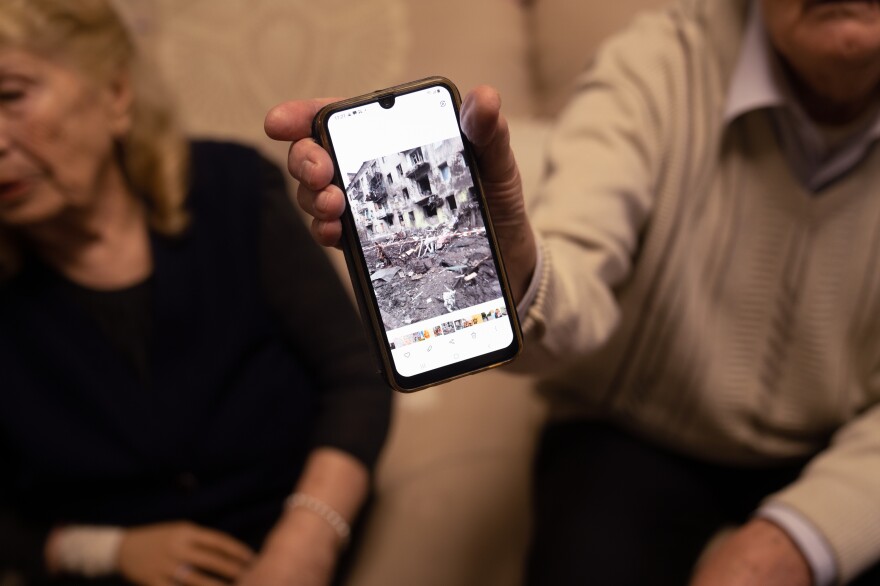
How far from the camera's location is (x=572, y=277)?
642mm

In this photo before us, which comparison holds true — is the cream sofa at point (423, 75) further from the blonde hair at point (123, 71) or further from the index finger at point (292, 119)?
the index finger at point (292, 119)

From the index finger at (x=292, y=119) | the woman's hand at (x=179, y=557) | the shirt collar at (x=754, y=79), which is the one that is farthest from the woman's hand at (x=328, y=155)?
the woman's hand at (x=179, y=557)

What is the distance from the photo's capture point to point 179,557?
0.77 meters

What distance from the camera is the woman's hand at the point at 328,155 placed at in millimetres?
449

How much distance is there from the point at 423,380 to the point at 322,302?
13.7 inches

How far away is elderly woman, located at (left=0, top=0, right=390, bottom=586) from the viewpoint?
77 cm

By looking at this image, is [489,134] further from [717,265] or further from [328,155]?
[717,265]

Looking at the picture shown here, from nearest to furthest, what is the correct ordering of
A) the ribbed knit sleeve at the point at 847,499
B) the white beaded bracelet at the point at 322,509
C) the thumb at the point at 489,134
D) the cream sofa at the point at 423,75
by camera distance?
the thumb at the point at 489,134, the ribbed knit sleeve at the point at 847,499, the white beaded bracelet at the point at 322,509, the cream sofa at the point at 423,75

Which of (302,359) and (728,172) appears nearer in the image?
(728,172)

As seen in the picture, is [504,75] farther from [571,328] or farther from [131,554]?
[131,554]

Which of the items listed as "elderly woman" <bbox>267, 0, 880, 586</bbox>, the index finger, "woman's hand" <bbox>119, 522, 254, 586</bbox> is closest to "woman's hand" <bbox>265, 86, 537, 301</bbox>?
Result: the index finger

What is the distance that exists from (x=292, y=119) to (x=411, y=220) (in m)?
0.10

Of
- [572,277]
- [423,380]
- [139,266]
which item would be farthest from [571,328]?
[139,266]

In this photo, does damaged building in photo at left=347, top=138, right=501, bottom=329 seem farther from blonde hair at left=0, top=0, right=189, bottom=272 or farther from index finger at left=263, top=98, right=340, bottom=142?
blonde hair at left=0, top=0, right=189, bottom=272
